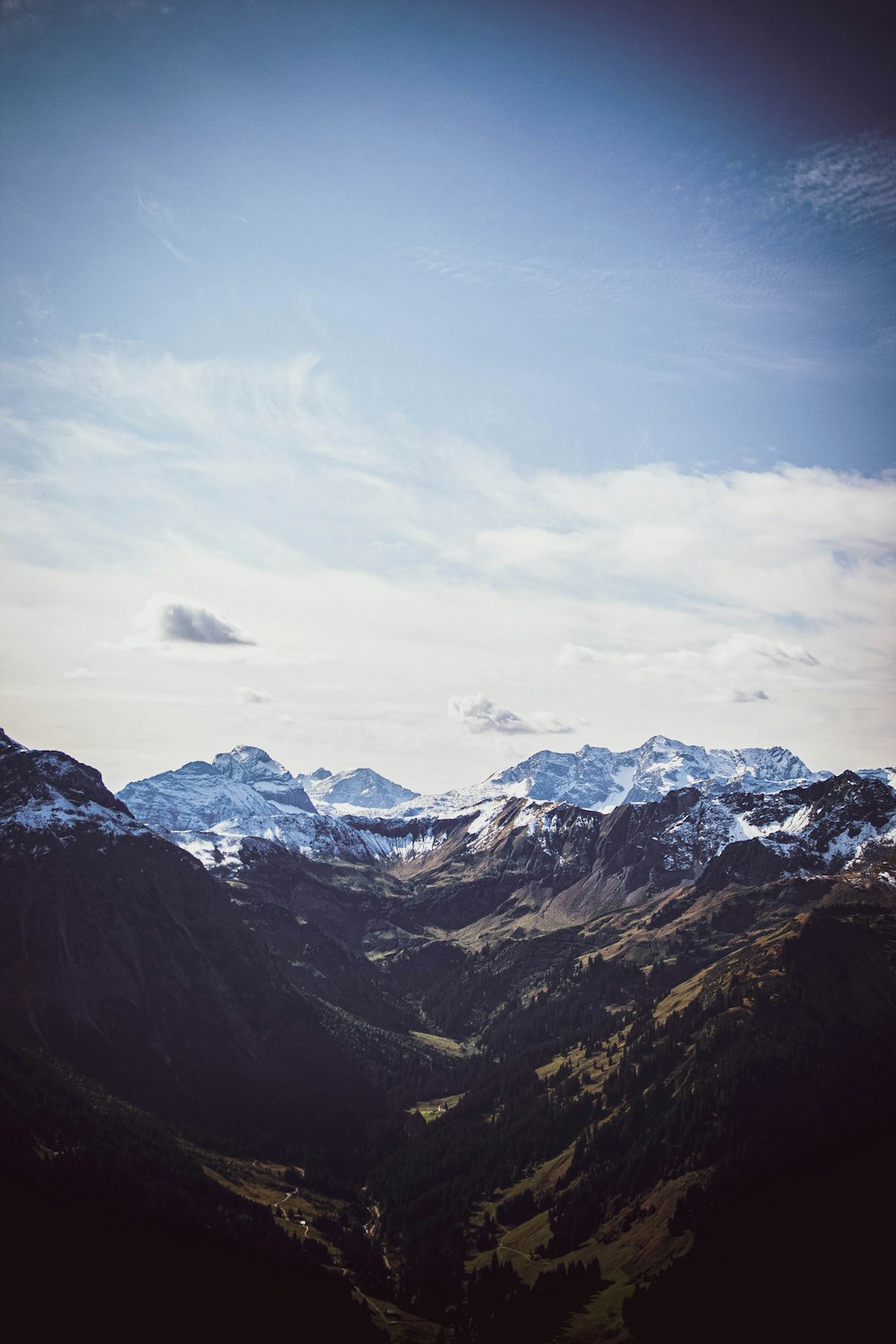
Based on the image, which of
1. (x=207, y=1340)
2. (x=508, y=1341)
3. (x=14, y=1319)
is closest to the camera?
(x=14, y=1319)

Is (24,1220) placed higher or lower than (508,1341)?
higher

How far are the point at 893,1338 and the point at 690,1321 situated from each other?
136 feet

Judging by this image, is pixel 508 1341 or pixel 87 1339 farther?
pixel 508 1341

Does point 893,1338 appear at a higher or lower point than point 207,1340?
higher

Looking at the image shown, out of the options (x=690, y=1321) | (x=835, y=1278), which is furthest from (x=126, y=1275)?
(x=835, y=1278)

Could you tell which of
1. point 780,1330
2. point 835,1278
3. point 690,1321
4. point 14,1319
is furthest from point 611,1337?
point 14,1319

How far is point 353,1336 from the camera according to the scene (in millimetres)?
199250

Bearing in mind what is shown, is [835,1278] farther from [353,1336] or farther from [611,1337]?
[353,1336]

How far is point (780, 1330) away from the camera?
18962 centimetres

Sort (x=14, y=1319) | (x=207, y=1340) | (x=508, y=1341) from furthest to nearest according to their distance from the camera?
(x=508, y=1341) < (x=207, y=1340) < (x=14, y=1319)

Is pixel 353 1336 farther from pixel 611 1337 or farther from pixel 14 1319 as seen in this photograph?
pixel 14 1319

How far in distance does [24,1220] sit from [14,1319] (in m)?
23.8

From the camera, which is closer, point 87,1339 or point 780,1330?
point 87,1339

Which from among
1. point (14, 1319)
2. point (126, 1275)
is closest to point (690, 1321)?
point (126, 1275)
